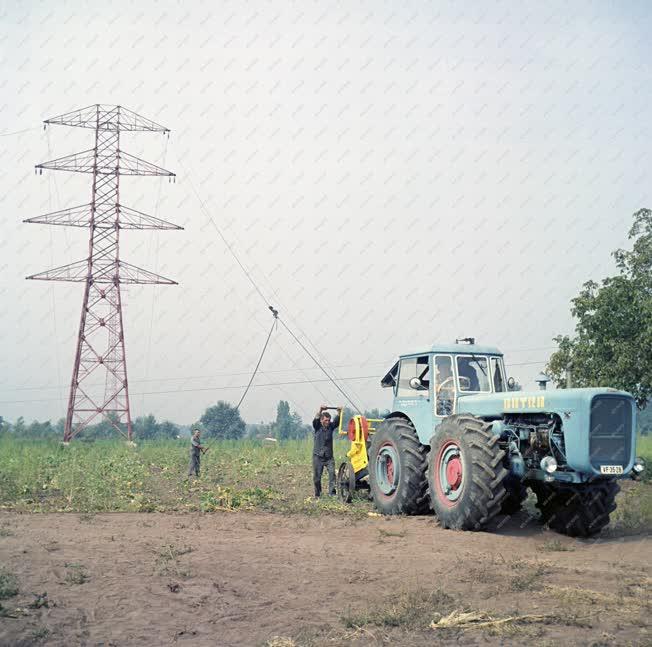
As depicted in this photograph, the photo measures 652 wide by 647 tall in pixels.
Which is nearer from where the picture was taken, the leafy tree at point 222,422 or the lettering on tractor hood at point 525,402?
the lettering on tractor hood at point 525,402

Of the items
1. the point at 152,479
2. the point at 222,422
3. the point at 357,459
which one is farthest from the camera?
the point at 222,422

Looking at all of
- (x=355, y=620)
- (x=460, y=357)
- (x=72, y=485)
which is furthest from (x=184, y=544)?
(x=72, y=485)

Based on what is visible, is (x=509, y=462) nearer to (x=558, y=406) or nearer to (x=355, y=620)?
(x=558, y=406)

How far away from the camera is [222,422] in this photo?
263 ft

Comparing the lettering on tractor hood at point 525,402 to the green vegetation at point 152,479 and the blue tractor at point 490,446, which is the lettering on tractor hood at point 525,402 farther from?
the green vegetation at point 152,479

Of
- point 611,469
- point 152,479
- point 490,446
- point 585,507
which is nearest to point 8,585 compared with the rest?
point 490,446

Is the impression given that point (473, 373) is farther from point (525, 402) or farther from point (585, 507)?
point (585, 507)

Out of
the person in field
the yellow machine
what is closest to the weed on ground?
the yellow machine

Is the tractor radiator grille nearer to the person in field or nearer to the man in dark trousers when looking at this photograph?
the man in dark trousers

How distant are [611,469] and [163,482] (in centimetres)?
1221

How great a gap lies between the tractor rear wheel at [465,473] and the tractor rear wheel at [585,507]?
1262 mm

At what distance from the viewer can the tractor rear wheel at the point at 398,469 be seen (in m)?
12.8

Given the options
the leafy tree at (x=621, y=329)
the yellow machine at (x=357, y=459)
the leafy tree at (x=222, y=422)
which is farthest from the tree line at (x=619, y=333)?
the leafy tree at (x=222, y=422)

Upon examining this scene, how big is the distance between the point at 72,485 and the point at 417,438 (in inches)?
329
